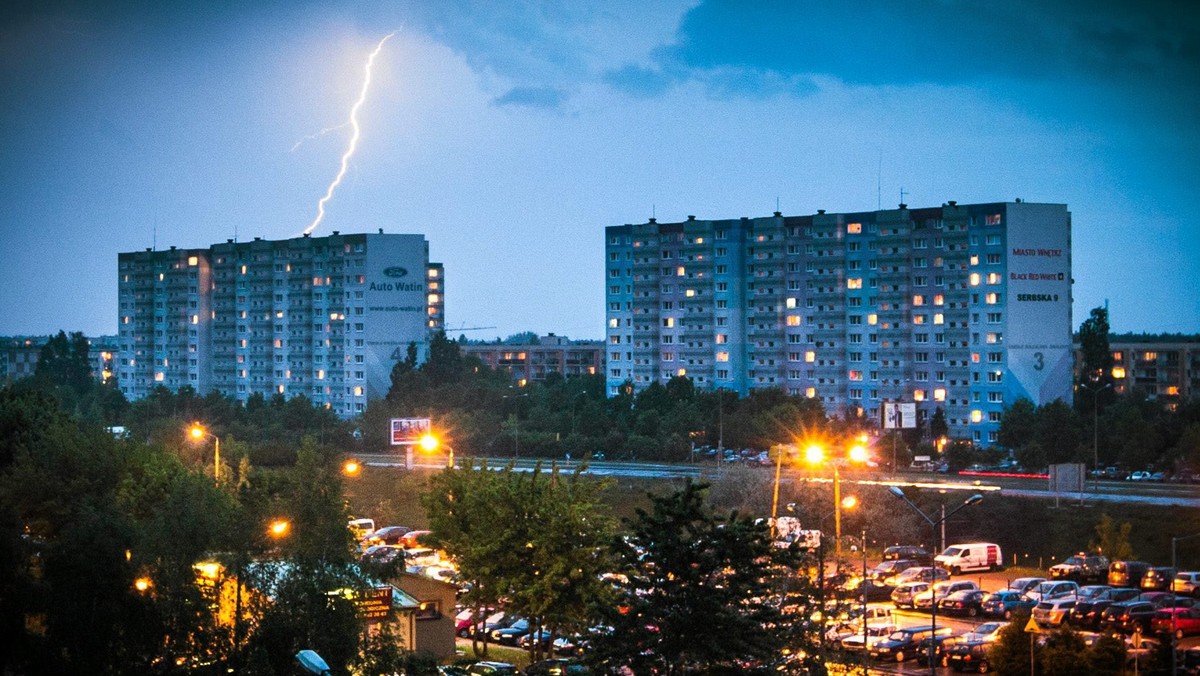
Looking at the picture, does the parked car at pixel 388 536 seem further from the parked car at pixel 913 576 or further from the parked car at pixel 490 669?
the parked car at pixel 490 669

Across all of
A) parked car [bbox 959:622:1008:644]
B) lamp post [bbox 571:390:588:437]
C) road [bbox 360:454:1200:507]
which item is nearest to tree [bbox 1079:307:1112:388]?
road [bbox 360:454:1200:507]

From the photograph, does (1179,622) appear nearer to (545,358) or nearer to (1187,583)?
(1187,583)

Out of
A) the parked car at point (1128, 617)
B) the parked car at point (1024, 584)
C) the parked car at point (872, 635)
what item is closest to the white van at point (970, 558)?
the parked car at point (1024, 584)

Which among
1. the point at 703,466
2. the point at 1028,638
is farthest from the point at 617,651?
the point at 703,466

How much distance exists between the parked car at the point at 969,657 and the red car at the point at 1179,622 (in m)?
4.99

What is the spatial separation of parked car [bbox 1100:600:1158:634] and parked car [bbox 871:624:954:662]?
14.2ft

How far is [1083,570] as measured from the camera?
32469 millimetres

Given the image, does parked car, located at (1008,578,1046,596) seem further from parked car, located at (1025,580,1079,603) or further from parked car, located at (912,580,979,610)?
parked car, located at (912,580,979,610)

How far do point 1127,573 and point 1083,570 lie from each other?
130 centimetres

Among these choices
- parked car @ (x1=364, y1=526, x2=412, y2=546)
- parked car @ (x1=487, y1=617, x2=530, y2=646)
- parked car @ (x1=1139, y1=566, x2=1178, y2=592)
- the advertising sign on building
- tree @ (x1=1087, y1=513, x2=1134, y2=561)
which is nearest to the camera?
the advertising sign on building

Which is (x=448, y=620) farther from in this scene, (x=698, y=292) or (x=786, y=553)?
(x=698, y=292)

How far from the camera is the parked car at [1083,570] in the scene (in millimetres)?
32375

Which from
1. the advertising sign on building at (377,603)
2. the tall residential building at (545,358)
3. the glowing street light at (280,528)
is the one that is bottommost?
the advertising sign on building at (377,603)

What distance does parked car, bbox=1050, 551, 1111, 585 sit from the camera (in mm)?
32375
